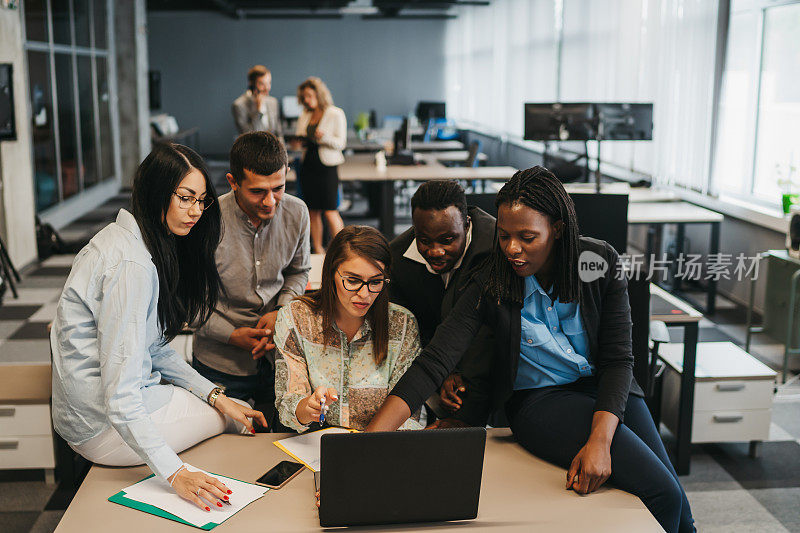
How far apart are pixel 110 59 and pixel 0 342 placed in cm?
722

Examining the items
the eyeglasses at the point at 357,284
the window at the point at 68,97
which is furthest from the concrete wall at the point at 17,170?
the eyeglasses at the point at 357,284

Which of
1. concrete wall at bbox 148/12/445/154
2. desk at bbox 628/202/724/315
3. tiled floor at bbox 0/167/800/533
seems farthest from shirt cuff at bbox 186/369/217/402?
concrete wall at bbox 148/12/445/154

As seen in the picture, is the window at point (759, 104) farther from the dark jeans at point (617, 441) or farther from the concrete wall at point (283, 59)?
the concrete wall at point (283, 59)

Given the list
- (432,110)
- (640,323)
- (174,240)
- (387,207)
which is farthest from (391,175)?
(432,110)

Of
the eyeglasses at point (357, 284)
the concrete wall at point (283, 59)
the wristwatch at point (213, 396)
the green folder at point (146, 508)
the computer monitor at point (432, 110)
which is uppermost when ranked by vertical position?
the concrete wall at point (283, 59)

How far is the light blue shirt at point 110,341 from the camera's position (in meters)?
1.70

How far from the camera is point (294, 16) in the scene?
626 inches

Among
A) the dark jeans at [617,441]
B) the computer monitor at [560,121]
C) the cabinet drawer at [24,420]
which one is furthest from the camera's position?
the computer monitor at [560,121]

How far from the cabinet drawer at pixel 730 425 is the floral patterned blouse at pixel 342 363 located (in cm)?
170

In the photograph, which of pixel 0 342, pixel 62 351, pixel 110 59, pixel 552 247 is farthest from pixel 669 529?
pixel 110 59

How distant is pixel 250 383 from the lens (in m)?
2.74

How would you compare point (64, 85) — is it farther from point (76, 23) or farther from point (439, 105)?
point (439, 105)

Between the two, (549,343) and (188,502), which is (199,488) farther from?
(549,343)

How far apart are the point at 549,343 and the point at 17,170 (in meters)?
5.87
